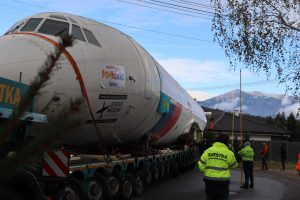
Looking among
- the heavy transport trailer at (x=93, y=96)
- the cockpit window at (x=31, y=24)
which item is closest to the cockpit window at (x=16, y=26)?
the heavy transport trailer at (x=93, y=96)

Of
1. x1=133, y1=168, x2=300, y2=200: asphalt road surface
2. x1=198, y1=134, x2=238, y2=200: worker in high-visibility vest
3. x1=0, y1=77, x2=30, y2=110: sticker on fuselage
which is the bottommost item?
x1=133, y1=168, x2=300, y2=200: asphalt road surface

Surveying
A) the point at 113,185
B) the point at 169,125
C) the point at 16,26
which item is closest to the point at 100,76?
the point at 16,26

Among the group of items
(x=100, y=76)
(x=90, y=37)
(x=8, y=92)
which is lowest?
(x=8, y=92)

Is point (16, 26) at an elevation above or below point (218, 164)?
→ above

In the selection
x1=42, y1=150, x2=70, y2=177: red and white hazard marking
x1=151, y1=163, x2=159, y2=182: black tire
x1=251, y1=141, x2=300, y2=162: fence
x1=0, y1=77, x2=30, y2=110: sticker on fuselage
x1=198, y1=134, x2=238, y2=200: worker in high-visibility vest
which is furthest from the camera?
x1=251, y1=141, x2=300, y2=162: fence

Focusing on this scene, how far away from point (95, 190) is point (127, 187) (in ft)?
6.56

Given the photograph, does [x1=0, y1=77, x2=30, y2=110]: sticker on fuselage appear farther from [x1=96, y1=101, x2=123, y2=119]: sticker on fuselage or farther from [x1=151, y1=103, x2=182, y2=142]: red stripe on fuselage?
[x1=151, y1=103, x2=182, y2=142]: red stripe on fuselage

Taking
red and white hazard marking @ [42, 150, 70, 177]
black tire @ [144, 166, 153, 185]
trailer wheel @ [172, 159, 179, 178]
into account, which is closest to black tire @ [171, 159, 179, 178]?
trailer wheel @ [172, 159, 179, 178]

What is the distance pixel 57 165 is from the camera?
7.49 metres

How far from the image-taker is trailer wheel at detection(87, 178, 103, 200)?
9780mm

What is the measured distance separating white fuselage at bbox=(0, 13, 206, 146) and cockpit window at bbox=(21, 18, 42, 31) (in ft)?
0.15

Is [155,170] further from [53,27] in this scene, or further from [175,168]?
[53,27]

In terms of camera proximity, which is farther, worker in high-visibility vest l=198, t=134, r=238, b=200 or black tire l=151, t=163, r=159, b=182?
black tire l=151, t=163, r=159, b=182

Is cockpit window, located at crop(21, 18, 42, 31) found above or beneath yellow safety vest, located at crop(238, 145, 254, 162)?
above
